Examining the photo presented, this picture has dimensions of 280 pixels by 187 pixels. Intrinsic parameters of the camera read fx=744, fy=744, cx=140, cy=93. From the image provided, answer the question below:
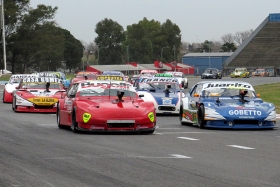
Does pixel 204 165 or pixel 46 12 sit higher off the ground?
pixel 46 12

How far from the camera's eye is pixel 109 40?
151 m

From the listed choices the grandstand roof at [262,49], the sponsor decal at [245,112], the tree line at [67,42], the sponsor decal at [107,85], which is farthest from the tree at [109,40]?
the sponsor decal at [245,112]

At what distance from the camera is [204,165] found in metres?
10.4

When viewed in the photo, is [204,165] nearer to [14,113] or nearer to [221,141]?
[221,141]

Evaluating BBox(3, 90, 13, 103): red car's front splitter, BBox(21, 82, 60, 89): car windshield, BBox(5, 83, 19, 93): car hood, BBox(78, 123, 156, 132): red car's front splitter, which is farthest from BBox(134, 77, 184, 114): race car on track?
BBox(5, 83, 19, 93): car hood

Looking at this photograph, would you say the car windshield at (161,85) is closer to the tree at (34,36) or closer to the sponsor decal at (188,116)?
the sponsor decal at (188,116)

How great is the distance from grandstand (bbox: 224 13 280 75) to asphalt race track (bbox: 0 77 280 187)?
10684cm

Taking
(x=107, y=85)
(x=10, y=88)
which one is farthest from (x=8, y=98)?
(x=107, y=85)

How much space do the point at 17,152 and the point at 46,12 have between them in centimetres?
9657

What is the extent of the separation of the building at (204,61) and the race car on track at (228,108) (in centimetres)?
14510

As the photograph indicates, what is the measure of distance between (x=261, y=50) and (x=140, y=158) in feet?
381

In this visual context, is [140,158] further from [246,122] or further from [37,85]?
[37,85]

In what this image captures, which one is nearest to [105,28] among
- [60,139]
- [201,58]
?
[201,58]

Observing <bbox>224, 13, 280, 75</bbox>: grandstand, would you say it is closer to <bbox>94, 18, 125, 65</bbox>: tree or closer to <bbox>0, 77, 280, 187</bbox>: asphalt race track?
<bbox>94, 18, 125, 65</bbox>: tree
